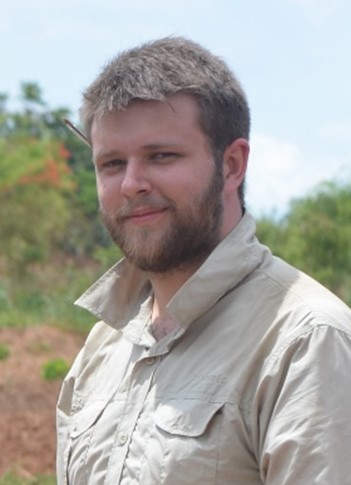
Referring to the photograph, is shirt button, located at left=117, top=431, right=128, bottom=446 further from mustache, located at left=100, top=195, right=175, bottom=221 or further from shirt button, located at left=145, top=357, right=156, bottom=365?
mustache, located at left=100, top=195, right=175, bottom=221

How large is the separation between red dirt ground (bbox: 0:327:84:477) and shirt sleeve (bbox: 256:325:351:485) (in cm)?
578

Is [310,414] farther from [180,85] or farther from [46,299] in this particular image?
[46,299]

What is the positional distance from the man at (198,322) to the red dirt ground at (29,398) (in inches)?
214

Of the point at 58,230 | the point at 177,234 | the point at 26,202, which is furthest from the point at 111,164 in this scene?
the point at 58,230

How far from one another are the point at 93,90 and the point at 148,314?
20.0 inches

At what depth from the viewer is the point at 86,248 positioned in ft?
108

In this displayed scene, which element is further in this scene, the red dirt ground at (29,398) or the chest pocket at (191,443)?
the red dirt ground at (29,398)

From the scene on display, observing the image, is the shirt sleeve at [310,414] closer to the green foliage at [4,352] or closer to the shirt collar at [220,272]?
the shirt collar at [220,272]

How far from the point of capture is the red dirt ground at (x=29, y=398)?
8.20 m

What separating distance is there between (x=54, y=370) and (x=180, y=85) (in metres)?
8.67

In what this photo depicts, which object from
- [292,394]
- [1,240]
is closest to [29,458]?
[292,394]

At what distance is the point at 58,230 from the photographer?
25.8 m

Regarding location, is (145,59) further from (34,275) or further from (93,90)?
(34,275)

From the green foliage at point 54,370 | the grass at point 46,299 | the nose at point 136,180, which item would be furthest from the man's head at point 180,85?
the grass at point 46,299
